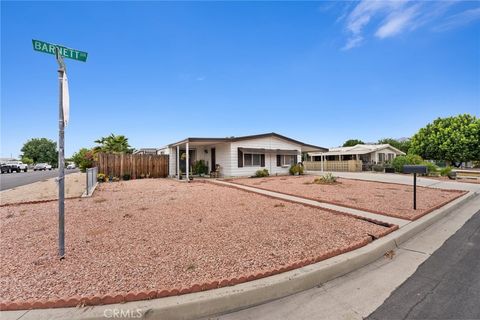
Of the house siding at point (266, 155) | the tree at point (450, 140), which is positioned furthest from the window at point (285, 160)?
the tree at point (450, 140)

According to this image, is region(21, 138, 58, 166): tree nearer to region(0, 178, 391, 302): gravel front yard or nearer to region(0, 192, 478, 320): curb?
region(0, 178, 391, 302): gravel front yard

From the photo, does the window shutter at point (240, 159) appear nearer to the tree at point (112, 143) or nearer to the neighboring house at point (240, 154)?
the neighboring house at point (240, 154)

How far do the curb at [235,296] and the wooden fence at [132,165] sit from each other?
1598 cm

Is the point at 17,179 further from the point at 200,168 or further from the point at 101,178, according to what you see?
the point at 200,168

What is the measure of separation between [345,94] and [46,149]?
8212cm

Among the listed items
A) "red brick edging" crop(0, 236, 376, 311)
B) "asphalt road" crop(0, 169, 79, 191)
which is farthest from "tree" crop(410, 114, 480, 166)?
"asphalt road" crop(0, 169, 79, 191)

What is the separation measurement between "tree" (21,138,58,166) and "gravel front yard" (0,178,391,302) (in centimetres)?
7730

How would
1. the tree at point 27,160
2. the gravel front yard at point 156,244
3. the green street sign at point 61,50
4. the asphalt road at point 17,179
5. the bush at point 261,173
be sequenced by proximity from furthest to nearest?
the tree at point 27,160 → the bush at point 261,173 → the asphalt road at point 17,179 → the green street sign at point 61,50 → the gravel front yard at point 156,244

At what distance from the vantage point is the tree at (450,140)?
88.2 feet

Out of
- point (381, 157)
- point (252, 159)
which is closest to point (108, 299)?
point (252, 159)

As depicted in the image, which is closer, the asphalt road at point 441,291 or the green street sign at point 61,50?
the asphalt road at point 441,291

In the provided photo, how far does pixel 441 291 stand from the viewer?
2.68 meters

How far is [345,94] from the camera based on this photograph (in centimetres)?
2011

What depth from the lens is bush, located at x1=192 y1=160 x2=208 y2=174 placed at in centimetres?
1878
